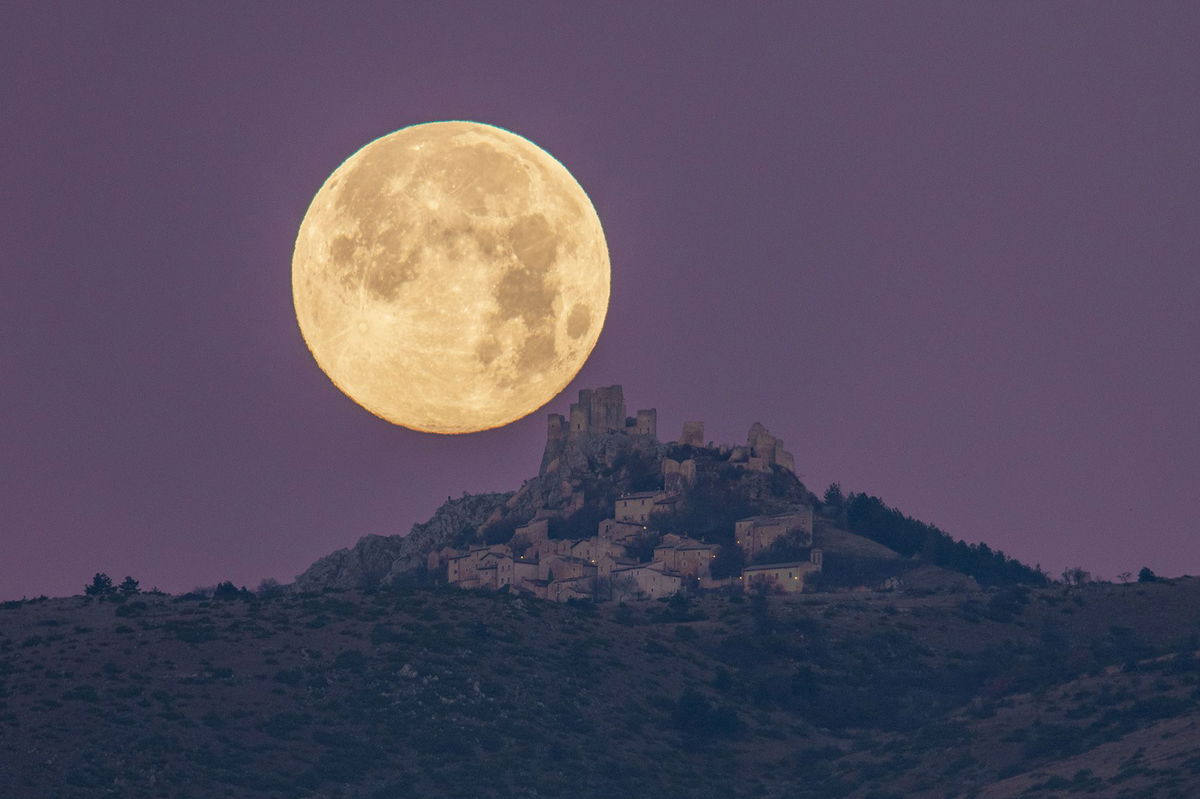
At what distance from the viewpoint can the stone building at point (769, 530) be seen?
186 meters

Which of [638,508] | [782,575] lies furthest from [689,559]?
[638,508]

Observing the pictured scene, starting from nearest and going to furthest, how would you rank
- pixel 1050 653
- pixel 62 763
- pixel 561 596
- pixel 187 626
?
pixel 62 763 < pixel 187 626 < pixel 1050 653 < pixel 561 596

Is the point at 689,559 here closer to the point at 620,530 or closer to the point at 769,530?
the point at 769,530

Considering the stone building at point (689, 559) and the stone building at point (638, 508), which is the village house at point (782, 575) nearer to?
the stone building at point (689, 559)

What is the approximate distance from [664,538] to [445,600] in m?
50.0

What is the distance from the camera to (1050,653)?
140m

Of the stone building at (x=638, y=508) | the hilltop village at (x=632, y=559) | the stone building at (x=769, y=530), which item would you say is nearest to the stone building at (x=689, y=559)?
the hilltop village at (x=632, y=559)

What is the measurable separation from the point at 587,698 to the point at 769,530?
67692 millimetres

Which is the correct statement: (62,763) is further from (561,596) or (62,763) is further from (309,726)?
(561,596)

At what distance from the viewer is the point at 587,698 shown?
399 feet

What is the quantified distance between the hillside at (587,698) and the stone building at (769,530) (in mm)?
30532

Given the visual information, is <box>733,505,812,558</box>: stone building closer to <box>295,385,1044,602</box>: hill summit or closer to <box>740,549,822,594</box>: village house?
<box>295,385,1044,602</box>: hill summit

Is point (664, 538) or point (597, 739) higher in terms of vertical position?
point (664, 538)

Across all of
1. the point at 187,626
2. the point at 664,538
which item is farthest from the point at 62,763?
the point at 664,538
